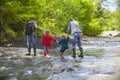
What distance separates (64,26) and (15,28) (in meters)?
19.4

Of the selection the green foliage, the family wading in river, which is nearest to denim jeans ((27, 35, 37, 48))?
the family wading in river

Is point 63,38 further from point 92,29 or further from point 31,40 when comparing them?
point 92,29

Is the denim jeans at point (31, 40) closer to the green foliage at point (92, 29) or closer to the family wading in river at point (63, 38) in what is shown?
the family wading in river at point (63, 38)

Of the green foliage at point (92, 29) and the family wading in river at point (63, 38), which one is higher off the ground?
the family wading in river at point (63, 38)

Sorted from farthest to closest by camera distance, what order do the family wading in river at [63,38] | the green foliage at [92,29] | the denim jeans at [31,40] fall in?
the green foliage at [92,29] < the denim jeans at [31,40] < the family wading in river at [63,38]

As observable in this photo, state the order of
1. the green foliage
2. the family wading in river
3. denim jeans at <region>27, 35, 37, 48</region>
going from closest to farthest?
the family wading in river
denim jeans at <region>27, 35, 37, 48</region>
the green foliage

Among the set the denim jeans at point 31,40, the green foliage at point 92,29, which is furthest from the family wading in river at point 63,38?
the green foliage at point 92,29

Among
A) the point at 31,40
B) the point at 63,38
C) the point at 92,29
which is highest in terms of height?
the point at 63,38

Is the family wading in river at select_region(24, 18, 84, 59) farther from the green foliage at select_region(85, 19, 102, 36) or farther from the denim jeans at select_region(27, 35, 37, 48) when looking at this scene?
the green foliage at select_region(85, 19, 102, 36)

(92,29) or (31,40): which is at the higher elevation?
(31,40)

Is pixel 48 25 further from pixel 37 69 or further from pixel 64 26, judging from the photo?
pixel 37 69

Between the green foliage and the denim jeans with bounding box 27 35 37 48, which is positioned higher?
the denim jeans with bounding box 27 35 37 48

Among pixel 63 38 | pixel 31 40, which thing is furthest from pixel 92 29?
pixel 63 38

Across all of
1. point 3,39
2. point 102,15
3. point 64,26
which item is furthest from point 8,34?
point 102,15
